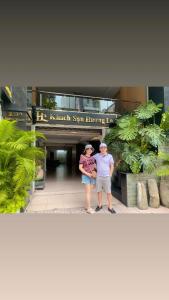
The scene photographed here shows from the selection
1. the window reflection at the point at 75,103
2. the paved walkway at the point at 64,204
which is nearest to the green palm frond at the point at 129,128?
the paved walkway at the point at 64,204

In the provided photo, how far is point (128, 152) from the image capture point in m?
4.82

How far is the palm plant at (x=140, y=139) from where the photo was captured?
15.3ft

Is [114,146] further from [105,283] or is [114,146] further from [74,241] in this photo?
[105,283]

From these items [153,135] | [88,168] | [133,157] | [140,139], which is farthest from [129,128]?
[88,168]

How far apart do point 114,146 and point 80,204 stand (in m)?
1.78

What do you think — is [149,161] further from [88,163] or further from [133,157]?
[88,163]

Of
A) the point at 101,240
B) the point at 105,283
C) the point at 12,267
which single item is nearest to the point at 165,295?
the point at 105,283

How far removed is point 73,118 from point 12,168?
15.0 feet

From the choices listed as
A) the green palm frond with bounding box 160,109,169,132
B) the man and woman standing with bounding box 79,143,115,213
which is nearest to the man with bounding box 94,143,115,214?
the man and woman standing with bounding box 79,143,115,213

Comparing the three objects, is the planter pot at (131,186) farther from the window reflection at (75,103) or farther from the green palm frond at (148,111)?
the window reflection at (75,103)

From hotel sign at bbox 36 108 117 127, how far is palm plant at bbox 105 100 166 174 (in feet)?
8.06

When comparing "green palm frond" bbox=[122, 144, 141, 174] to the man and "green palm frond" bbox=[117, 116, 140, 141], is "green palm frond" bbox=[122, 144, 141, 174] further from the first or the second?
the man
